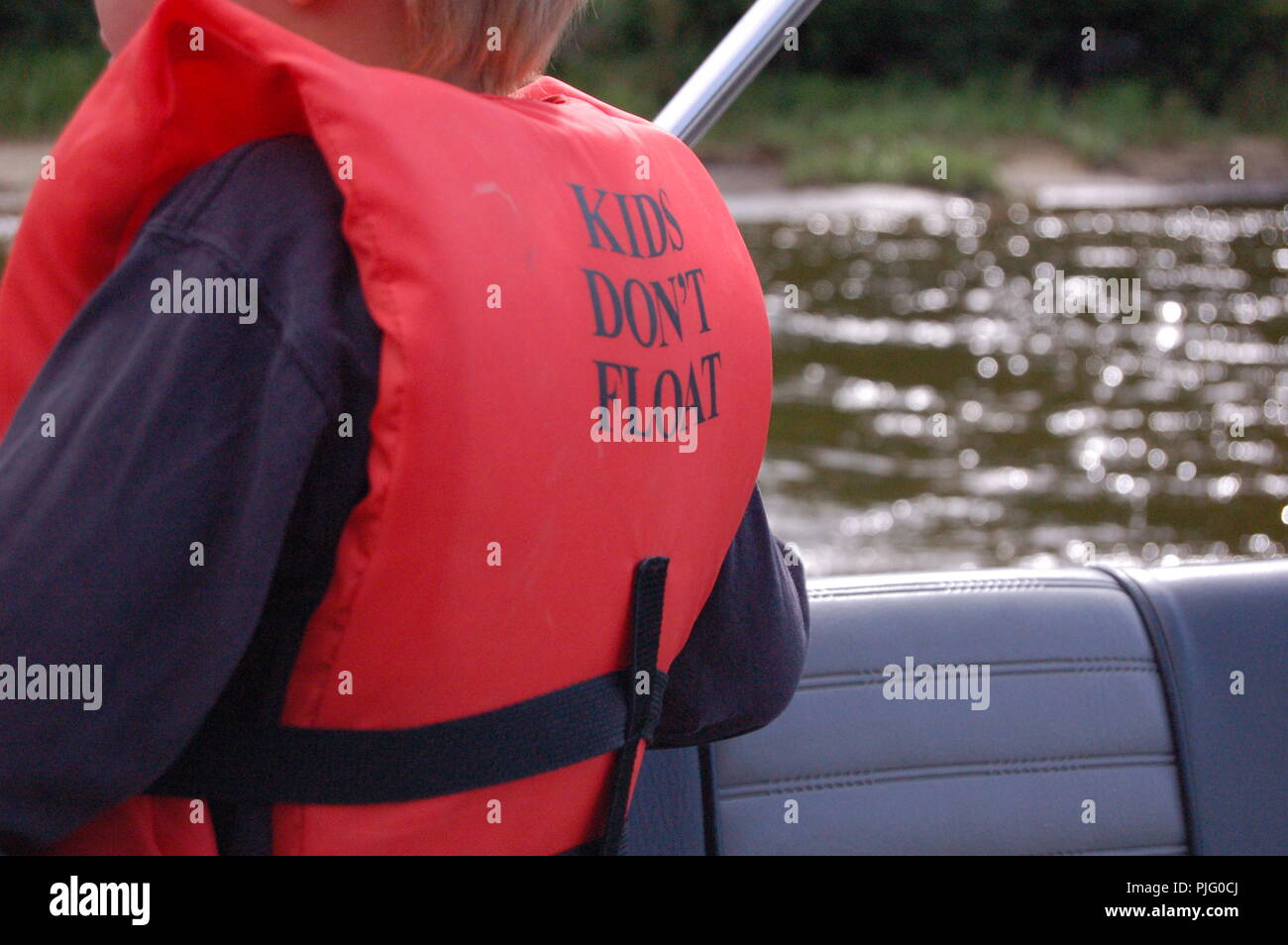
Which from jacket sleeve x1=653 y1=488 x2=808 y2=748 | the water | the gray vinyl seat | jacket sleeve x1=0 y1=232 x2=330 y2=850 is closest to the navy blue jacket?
jacket sleeve x1=0 y1=232 x2=330 y2=850

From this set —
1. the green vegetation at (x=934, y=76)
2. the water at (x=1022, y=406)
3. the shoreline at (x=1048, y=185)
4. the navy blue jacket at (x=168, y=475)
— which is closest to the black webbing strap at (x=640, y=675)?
the navy blue jacket at (x=168, y=475)

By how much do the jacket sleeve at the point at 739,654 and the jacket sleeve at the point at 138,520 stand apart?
35cm

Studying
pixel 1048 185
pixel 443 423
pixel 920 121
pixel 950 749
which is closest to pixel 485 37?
pixel 443 423

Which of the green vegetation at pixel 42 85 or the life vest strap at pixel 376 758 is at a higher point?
the green vegetation at pixel 42 85

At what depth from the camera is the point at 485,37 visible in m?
0.76

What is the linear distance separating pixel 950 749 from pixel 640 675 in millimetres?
474

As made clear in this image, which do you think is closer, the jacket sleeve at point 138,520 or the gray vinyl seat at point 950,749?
the jacket sleeve at point 138,520

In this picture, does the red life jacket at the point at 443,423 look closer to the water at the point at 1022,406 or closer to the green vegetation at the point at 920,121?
the water at the point at 1022,406

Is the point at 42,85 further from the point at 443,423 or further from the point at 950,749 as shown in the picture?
the point at 443,423

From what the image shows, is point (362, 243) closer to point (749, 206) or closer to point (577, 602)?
point (577, 602)

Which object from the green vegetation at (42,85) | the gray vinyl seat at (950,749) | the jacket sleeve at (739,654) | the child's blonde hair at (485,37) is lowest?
the gray vinyl seat at (950,749)

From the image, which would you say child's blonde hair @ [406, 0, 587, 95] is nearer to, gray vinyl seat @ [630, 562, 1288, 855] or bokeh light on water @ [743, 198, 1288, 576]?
gray vinyl seat @ [630, 562, 1288, 855]

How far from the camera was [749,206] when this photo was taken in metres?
12.5

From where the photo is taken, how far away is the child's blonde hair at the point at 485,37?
737 mm
